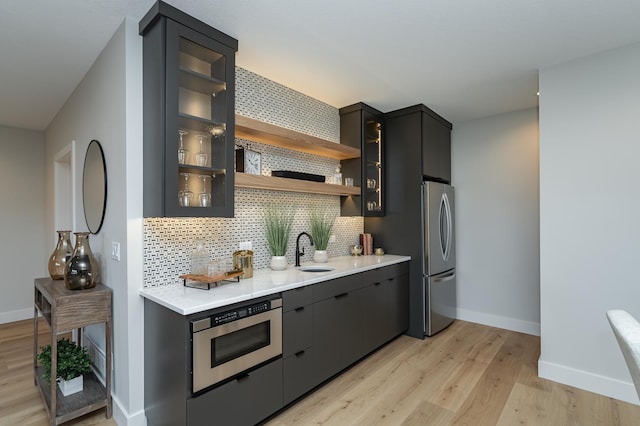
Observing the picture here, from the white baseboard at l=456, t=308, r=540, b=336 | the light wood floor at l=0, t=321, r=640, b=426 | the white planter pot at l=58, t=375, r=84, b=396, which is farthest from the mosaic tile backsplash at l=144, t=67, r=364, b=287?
the white baseboard at l=456, t=308, r=540, b=336

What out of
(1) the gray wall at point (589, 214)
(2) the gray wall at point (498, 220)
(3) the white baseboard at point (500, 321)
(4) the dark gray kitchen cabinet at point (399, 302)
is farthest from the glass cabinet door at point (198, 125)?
(3) the white baseboard at point (500, 321)

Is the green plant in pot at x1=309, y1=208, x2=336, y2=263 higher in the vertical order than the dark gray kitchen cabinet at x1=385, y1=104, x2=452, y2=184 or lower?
lower

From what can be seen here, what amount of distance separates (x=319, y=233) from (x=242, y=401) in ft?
5.66

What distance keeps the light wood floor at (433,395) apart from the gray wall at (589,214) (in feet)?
0.95

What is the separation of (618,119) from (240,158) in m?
2.90

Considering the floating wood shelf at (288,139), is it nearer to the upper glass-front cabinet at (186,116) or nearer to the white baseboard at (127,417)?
the upper glass-front cabinet at (186,116)

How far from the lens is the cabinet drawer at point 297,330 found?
2.19 m

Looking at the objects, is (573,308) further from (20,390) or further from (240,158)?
(20,390)

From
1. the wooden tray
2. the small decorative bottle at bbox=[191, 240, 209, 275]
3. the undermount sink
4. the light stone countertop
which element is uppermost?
the small decorative bottle at bbox=[191, 240, 209, 275]

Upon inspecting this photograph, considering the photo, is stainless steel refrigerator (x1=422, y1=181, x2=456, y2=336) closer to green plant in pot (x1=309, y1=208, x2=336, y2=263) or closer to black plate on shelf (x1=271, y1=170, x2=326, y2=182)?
green plant in pot (x1=309, y1=208, x2=336, y2=263)

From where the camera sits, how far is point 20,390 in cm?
255

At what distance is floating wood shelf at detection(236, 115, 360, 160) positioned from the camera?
8.24 feet

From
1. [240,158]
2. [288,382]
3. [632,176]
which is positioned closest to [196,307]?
[288,382]

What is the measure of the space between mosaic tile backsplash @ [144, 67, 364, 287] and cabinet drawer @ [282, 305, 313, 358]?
72 centimetres
